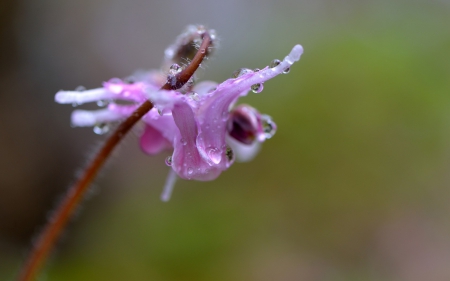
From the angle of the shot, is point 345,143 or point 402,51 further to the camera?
point 402,51

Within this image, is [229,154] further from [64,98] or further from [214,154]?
[64,98]

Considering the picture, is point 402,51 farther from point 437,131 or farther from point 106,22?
point 106,22

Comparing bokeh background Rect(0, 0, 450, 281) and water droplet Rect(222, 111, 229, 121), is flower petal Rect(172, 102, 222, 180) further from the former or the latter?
bokeh background Rect(0, 0, 450, 281)

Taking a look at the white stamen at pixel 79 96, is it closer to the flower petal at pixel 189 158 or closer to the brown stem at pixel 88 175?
the brown stem at pixel 88 175

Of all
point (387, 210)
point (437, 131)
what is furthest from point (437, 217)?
point (437, 131)

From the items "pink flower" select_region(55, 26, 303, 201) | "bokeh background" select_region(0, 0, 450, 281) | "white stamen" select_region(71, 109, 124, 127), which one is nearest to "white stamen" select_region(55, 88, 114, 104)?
"pink flower" select_region(55, 26, 303, 201)

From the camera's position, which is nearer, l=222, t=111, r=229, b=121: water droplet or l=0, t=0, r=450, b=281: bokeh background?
l=222, t=111, r=229, b=121: water droplet
